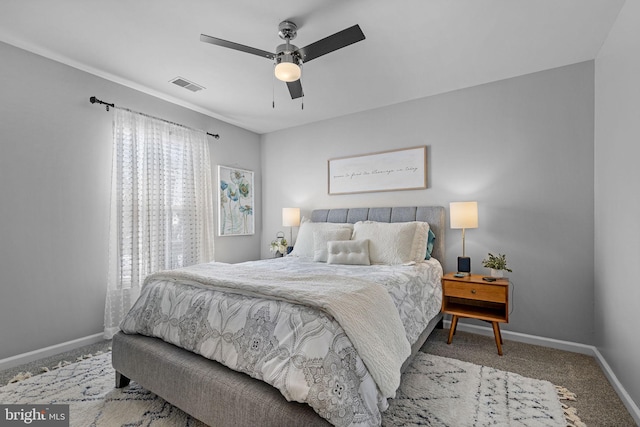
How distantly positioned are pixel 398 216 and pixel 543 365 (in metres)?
1.85

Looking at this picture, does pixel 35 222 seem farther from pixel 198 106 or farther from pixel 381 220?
pixel 381 220

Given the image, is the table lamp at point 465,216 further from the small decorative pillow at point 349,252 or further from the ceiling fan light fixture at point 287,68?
the ceiling fan light fixture at point 287,68

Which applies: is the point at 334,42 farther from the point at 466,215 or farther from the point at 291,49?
the point at 466,215

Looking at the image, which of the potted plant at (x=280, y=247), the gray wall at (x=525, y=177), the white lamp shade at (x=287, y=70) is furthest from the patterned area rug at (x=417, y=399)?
the white lamp shade at (x=287, y=70)

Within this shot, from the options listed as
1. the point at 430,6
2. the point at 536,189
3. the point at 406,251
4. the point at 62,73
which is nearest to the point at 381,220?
the point at 406,251

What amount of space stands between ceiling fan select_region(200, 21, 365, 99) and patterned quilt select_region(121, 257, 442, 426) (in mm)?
1442

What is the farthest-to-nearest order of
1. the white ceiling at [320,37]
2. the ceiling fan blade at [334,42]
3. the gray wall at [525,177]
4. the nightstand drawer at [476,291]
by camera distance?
1. the gray wall at [525,177]
2. the nightstand drawer at [476,291]
3. the white ceiling at [320,37]
4. the ceiling fan blade at [334,42]

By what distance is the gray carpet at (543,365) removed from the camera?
1.81 meters

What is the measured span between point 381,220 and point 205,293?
7.61ft

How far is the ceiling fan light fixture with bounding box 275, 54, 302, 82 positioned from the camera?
6.68 ft

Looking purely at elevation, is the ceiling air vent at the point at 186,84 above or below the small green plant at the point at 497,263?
above

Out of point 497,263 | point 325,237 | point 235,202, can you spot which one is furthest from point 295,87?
point 497,263

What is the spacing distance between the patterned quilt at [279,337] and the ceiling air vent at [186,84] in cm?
211

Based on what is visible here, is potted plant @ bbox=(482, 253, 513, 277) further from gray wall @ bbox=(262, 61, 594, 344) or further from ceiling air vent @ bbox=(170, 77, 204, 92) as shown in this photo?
ceiling air vent @ bbox=(170, 77, 204, 92)
